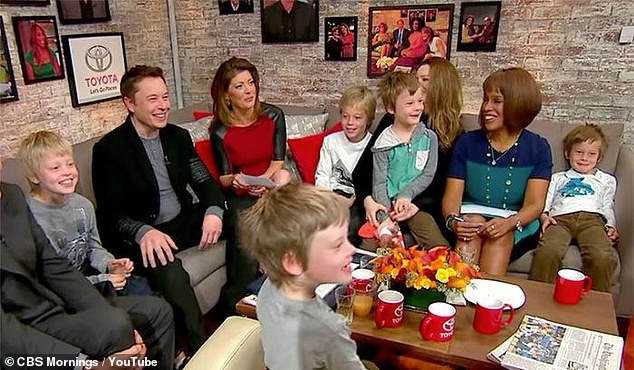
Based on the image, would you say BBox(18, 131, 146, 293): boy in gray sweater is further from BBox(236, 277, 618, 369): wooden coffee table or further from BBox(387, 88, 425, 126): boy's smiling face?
BBox(387, 88, 425, 126): boy's smiling face

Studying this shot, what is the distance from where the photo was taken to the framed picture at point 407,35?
2963 mm

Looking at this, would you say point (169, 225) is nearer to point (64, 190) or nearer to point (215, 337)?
point (64, 190)

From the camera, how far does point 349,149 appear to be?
2.66 metres

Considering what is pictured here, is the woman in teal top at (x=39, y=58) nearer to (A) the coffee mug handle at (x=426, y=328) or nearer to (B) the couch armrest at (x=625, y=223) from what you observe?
(A) the coffee mug handle at (x=426, y=328)

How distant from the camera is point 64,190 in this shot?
5.87ft

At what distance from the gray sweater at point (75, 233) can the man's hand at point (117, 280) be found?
1.0 inches

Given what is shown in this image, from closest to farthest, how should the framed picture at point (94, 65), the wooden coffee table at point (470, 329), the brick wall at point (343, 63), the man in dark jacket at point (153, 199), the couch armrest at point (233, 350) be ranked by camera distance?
the couch armrest at point (233, 350) < the wooden coffee table at point (470, 329) < the man in dark jacket at point (153, 199) < the brick wall at point (343, 63) < the framed picture at point (94, 65)

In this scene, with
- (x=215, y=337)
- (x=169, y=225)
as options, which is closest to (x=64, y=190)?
(x=169, y=225)

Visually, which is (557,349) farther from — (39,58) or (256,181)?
(39,58)

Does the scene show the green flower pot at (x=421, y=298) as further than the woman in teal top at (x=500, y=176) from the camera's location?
No

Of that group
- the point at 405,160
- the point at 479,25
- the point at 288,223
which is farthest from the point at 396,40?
the point at 288,223

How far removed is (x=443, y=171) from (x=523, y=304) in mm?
959

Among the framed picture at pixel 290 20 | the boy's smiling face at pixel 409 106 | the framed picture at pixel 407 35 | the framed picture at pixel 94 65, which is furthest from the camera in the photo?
the framed picture at pixel 290 20

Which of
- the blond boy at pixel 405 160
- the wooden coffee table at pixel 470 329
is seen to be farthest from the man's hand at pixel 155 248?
the blond boy at pixel 405 160
